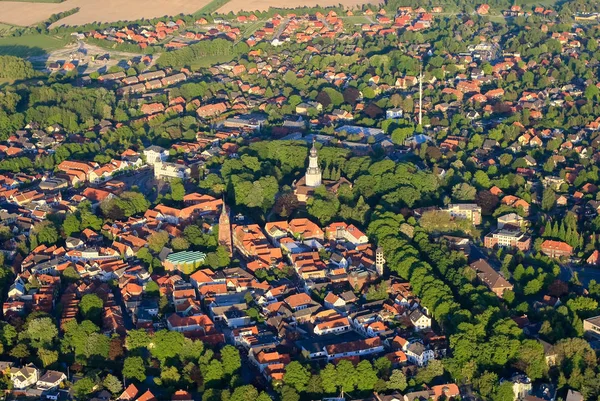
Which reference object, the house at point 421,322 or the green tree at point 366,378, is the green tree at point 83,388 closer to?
the green tree at point 366,378

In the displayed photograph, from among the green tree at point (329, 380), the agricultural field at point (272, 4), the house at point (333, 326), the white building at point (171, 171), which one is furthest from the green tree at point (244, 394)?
the agricultural field at point (272, 4)

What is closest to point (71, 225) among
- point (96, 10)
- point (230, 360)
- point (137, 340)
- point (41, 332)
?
point (41, 332)

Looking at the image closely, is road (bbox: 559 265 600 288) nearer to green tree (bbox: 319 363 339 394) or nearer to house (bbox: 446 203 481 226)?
house (bbox: 446 203 481 226)

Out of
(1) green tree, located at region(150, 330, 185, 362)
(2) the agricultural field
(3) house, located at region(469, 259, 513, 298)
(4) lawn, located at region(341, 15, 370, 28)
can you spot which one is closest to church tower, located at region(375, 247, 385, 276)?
(3) house, located at region(469, 259, 513, 298)

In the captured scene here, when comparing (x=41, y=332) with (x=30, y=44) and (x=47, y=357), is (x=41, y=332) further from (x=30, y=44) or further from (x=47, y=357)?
(x=30, y=44)

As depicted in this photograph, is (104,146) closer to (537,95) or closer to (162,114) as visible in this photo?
(162,114)

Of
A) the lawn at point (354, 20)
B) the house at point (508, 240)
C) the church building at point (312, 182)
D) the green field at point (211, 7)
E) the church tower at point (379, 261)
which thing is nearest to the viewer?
the church tower at point (379, 261)

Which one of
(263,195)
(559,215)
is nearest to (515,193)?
(559,215)
